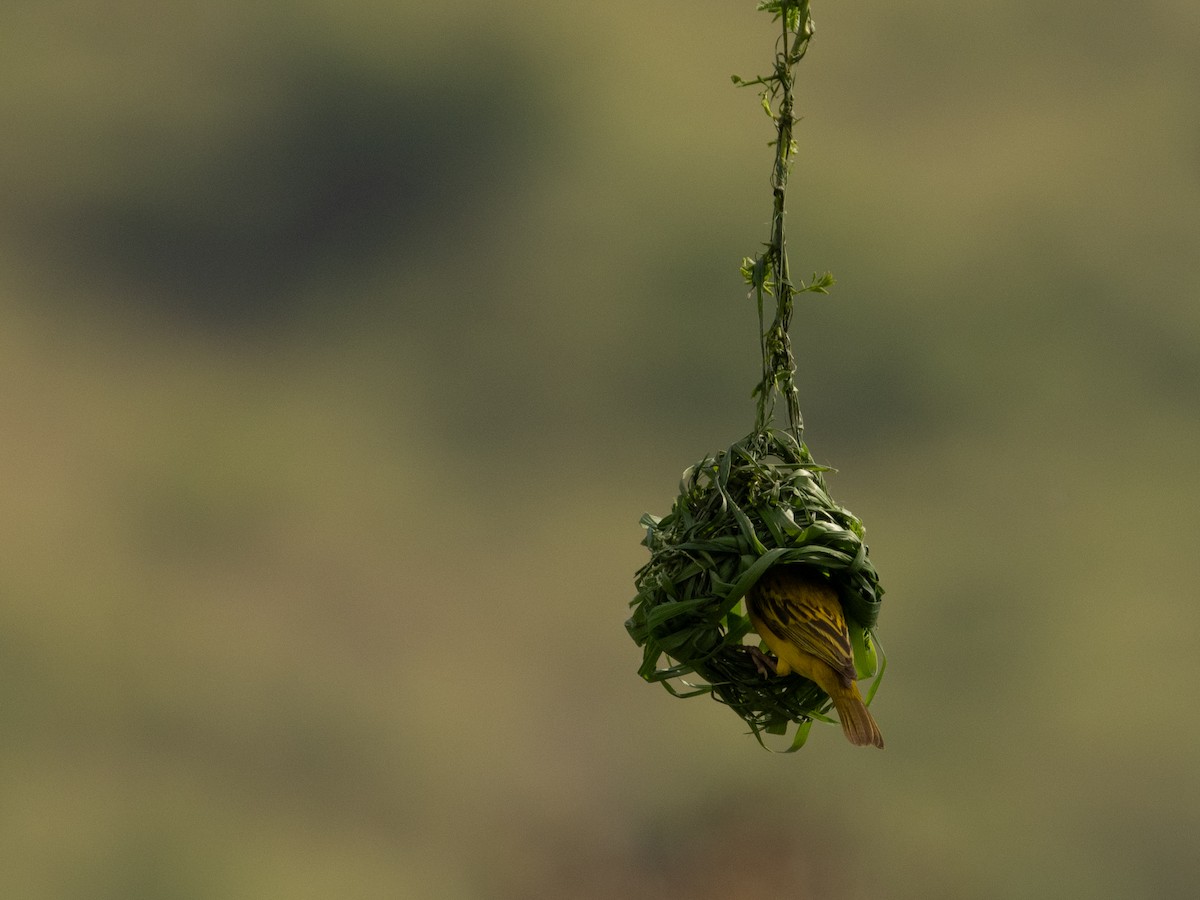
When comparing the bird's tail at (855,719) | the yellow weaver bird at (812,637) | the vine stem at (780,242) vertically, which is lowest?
the bird's tail at (855,719)

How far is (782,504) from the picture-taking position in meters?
2.21

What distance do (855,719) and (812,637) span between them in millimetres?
156

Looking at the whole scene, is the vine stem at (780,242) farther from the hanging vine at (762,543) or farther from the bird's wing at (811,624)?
the bird's wing at (811,624)

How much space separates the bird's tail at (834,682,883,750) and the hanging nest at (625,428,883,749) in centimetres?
11

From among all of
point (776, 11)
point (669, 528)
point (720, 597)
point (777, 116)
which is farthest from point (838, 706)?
point (776, 11)

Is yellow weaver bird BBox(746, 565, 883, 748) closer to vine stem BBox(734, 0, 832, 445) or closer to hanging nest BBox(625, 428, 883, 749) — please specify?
hanging nest BBox(625, 428, 883, 749)

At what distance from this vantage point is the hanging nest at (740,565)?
215 centimetres

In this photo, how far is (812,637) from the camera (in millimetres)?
2105

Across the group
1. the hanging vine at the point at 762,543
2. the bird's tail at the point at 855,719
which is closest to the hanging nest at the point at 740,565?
the hanging vine at the point at 762,543

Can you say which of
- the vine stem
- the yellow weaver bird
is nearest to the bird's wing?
→ the yellow weaver bird

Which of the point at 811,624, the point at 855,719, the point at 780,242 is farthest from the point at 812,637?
the point at 780,242

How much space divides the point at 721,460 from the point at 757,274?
1.09ft

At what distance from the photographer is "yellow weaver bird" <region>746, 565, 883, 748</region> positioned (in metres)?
2.11

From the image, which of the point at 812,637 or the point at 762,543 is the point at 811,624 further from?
the point at 762,543
